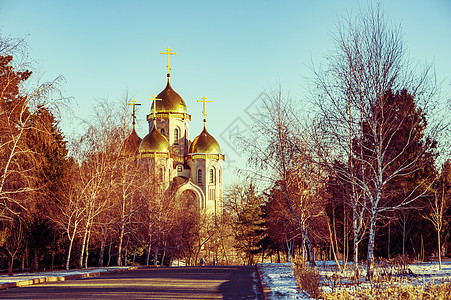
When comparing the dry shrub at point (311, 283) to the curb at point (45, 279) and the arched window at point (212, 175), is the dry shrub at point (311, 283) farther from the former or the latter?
the arched window at point (212, 175)

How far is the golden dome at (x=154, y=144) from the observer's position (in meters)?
59.9

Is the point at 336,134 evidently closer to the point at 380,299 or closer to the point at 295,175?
the point at 380,299

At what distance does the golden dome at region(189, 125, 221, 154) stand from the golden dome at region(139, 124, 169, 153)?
7424mm

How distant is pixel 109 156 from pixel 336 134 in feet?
45.4

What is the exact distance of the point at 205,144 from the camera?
68.0 meters

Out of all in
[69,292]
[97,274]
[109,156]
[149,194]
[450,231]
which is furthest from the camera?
[149,194]

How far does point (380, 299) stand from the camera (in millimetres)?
9375

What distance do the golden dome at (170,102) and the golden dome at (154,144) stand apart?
705 centimetres

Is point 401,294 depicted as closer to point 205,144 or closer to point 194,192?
point 194,192

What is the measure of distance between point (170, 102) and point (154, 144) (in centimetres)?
974

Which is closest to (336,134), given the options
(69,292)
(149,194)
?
(69,292)

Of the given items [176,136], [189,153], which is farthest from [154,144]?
[189,153]

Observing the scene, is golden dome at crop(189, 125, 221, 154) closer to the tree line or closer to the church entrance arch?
the church entrance arch

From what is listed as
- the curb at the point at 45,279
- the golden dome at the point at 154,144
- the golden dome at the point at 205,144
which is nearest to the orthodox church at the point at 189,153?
the golden dome at the point at 205,144
